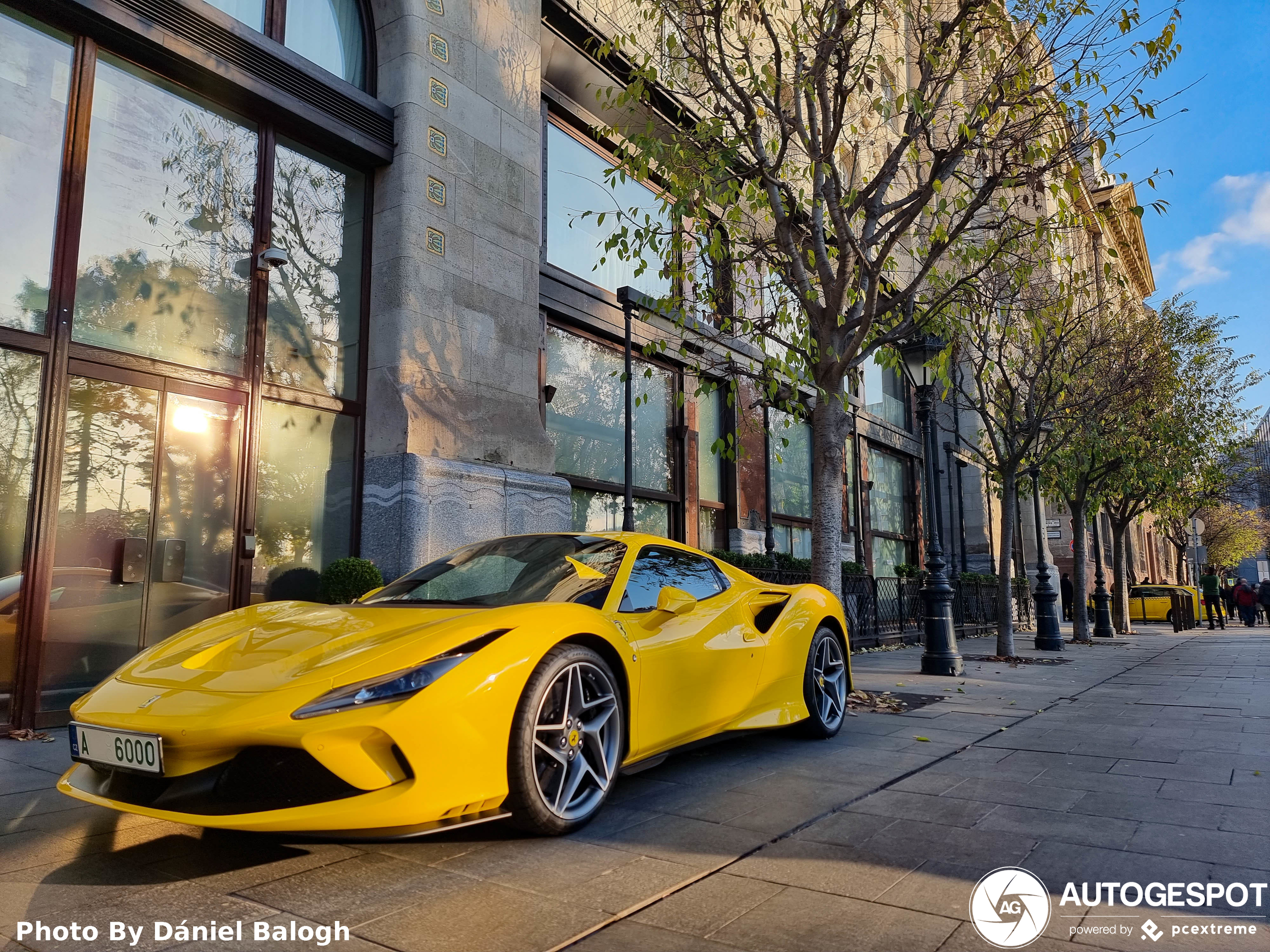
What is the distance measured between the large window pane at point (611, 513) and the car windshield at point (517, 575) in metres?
5.84

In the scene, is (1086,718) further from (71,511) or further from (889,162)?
(71,511)

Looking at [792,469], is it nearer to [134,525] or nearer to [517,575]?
[134,525]

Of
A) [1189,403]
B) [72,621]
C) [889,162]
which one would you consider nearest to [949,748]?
[889,162]

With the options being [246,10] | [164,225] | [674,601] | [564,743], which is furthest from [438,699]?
[246,10]

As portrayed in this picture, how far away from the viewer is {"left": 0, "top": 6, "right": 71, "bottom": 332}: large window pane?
6.16 metres

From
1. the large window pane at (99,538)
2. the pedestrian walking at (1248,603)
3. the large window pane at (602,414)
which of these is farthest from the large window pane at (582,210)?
the pedestrian walking at (1248,603)

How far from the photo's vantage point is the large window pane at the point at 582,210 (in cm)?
1169

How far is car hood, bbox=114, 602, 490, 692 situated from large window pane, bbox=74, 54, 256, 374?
13.3 ft

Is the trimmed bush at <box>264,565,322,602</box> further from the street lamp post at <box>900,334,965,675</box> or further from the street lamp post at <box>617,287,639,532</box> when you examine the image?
the street lamp post at <box>900,334,965,675</box>

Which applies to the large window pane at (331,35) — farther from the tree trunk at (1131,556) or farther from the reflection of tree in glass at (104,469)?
the tree trunk at (1131,556)

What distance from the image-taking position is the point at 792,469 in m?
17.1

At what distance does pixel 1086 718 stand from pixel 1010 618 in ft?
23.0

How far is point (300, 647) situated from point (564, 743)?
1.10 metres

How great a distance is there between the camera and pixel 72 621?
6.23 m
